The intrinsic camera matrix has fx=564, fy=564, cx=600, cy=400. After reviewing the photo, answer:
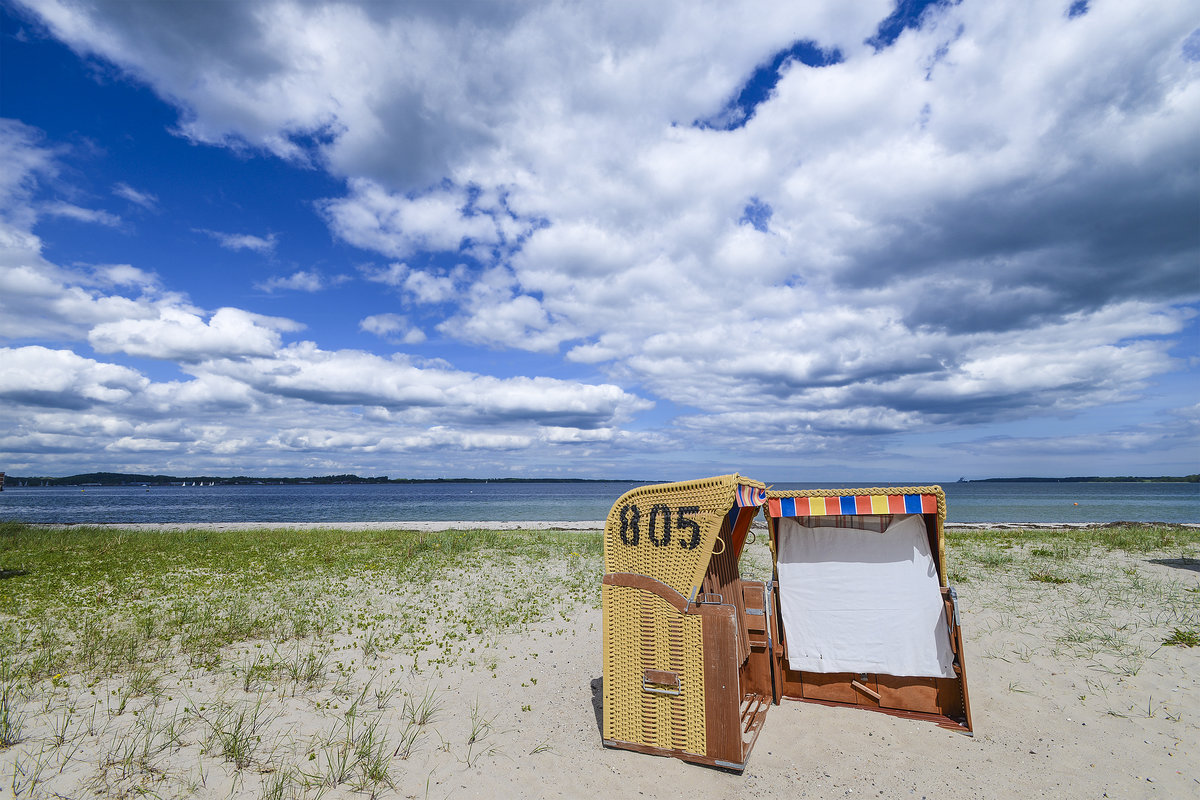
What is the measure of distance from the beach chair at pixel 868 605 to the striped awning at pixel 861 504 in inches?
0.4

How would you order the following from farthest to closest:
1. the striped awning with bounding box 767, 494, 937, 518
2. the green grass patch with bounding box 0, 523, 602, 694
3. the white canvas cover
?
the green grass patch with bounding box 0, 523, 602, 694
the white canvas cover
the striped awning with bounding box 767, 494, 937, 518

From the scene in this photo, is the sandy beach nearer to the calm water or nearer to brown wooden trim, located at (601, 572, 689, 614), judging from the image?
brown wooden trim, located at (601, 572, 689, 614)

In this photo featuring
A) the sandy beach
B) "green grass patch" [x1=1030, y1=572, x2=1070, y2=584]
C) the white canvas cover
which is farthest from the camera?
"green grass patch" [x1=1030, y1=572, x2=1070, y2=584]

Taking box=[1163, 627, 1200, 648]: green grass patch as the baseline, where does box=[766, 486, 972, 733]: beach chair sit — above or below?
above

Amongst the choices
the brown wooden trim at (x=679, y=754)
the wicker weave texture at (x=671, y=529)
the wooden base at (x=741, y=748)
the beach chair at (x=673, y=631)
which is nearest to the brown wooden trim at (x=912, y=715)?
the wooden base at (x=741, y=748)

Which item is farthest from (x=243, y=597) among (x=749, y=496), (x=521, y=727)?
(x=749, y=496)

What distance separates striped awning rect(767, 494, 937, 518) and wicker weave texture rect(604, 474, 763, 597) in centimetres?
56

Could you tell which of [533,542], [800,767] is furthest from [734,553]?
[533,542]

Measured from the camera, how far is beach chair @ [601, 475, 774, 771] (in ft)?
17.5

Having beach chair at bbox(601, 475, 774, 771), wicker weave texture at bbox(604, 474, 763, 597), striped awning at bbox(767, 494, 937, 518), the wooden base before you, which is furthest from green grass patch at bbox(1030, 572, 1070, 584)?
wicker weave texture at bbox(604, 474, 763, 597)

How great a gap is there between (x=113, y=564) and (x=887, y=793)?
19015mm

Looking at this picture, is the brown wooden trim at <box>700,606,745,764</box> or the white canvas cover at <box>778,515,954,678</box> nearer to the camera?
the brown wooden trim at <box>700,606,745,764</box>

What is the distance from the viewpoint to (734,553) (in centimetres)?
714

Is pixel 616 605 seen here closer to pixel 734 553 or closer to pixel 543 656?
pixel 734 553
